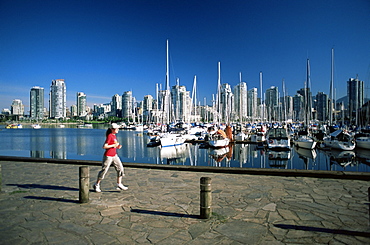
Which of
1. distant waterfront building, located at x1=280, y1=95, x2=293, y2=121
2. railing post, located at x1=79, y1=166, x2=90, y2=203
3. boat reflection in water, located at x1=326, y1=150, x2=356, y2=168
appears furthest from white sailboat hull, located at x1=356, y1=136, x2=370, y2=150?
railing post, located at x1=79, y1=166, x2=90, y2=203

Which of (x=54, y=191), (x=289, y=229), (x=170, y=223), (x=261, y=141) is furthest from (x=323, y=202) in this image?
(x=261, y=141)

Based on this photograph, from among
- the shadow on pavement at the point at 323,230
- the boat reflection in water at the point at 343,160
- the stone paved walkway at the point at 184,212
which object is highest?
the shadow on pavement at the point at 323,230

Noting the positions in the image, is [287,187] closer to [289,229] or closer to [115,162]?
[289,229]

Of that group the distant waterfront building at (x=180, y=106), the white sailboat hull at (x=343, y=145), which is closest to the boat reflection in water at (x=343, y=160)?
the white sailboat hull at (x=343, y=145)

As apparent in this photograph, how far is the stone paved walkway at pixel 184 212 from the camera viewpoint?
15.3 ft

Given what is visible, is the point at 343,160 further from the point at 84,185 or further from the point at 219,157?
the point at 84,185

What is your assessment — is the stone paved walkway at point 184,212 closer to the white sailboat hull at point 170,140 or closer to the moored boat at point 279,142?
the moored boat at point 279,142

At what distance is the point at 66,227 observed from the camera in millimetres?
5148

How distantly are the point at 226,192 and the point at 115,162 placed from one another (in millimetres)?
3343

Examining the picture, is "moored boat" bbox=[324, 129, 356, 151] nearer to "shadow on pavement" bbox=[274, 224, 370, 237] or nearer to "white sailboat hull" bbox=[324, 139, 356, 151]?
"white sailboat hull" bbox=[324, 139, 356, 151]

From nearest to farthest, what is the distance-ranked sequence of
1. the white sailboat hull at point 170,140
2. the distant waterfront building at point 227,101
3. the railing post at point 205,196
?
the railing post at point 205,196
the white sailboat hull at point 170,140
the distant waterfront building at point 227,101

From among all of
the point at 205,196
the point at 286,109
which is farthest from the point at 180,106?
the point at 205,196

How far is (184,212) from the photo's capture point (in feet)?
19.6

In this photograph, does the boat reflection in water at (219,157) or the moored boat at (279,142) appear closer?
the boat reflection in water at (219,157)
